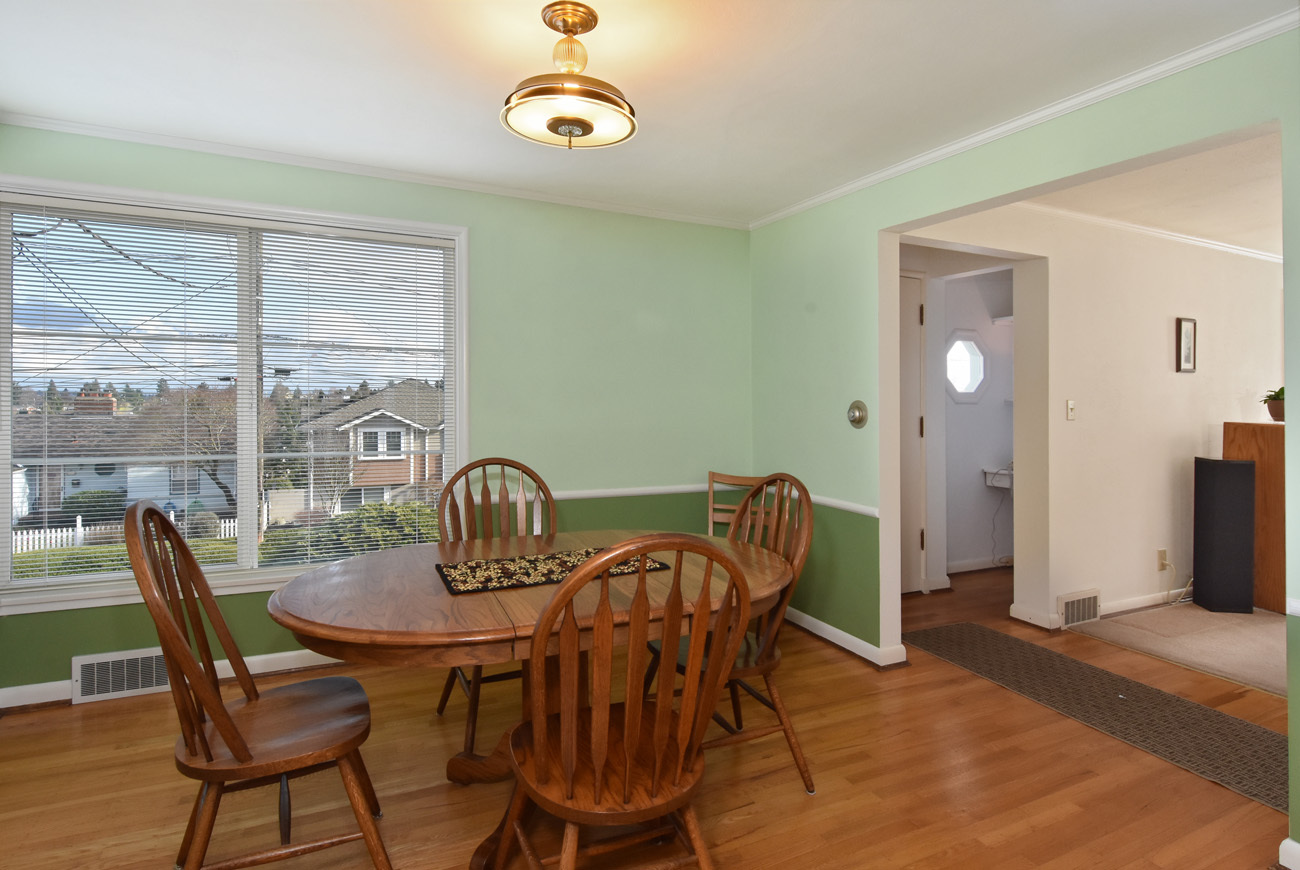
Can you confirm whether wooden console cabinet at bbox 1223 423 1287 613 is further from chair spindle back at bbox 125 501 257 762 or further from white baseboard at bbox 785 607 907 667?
chair spindle back at bbox 125 501 257 762

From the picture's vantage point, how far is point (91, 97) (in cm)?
253

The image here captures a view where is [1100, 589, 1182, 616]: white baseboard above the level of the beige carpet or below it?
above

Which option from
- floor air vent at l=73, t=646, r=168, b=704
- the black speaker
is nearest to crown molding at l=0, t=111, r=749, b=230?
floor air vent at l=73, t=646, r=168, b=704

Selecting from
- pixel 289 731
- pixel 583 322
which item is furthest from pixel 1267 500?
pixel 289 731

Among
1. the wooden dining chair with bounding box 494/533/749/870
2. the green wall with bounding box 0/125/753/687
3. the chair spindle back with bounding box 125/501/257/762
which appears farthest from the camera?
the green wall with bounding box 0/125/753/687

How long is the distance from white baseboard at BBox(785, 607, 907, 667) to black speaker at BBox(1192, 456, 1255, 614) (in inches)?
89.5

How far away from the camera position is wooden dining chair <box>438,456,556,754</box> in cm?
254

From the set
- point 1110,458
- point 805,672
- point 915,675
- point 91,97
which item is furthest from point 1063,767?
point 91,97

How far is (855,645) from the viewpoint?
345 cm

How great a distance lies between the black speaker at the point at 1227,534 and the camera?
409cm

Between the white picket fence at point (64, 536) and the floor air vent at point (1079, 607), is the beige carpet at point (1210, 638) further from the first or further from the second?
the white picket fence at point (64, 536)

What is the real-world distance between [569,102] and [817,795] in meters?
2.21

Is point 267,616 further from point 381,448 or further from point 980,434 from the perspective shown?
point 980,434

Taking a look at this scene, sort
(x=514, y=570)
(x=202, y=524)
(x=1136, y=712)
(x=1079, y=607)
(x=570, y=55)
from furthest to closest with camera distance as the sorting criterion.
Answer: (x=1079, y=607), (x=202, y=524), (x=1136, y=712), (x=514, y=570), (x=570, y=55)
